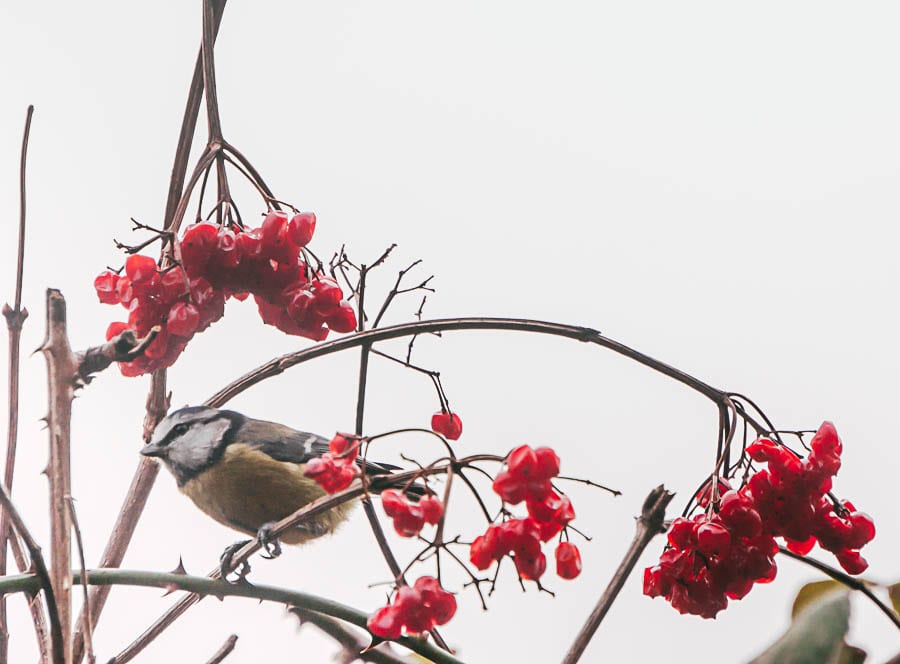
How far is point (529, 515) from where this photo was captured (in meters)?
0.39

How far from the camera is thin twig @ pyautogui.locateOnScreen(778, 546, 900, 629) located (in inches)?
17.2

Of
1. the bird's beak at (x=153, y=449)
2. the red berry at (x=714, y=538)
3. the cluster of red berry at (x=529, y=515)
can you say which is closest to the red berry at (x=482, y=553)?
the cluster of red berry at (x=529, y=515)

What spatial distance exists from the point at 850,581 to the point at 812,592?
39 mm

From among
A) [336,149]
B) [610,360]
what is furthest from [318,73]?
[610,360]

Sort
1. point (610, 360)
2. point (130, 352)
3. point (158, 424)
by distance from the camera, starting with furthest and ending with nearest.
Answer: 1. point (610, 360)
2. point (158, 424)
3. point (130, 352)

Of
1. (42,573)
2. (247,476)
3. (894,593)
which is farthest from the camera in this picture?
(247,476)

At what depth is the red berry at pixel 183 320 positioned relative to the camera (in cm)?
47

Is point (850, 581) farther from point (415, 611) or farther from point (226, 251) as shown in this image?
point (226, 251)

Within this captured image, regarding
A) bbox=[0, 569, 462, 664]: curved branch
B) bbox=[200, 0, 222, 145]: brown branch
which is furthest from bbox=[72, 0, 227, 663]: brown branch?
bbox=[0, 569, 462, 664]: curved branch

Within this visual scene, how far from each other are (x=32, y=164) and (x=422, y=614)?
0.67 m

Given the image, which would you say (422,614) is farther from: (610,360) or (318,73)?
(318,73)

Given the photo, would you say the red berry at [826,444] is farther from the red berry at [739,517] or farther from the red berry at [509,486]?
the red berry at [509,486]

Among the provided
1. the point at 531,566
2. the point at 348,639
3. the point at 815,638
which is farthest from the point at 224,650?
the point at 815,638

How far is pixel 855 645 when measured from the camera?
45 centimetres
